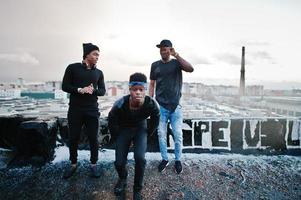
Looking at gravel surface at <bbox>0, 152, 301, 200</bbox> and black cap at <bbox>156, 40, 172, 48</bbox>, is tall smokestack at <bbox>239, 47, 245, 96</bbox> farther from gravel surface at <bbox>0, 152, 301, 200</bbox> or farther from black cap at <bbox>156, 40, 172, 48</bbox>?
black cap at <bbox>156, 40, 172, 48</bbox>

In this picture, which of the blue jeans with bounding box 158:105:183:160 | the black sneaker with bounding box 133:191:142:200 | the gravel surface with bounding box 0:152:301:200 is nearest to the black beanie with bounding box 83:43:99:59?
the blue jeans with bounding box 158:105:183:160

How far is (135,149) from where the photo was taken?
3.35m

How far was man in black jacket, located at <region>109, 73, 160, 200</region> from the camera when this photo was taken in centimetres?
324

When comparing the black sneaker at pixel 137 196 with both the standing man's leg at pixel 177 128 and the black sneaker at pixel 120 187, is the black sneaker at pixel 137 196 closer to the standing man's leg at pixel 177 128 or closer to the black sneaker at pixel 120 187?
the black sneaker at pixel 120 187

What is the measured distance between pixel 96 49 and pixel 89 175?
86.6 inches

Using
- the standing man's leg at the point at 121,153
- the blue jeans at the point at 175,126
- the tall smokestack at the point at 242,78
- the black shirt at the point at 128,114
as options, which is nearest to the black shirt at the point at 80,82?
the black shirt at the point at 128,114

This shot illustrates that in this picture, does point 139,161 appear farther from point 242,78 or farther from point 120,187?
point 242,78

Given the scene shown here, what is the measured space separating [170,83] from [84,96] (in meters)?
1.54

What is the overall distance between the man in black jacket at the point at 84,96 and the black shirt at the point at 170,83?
3.55ft

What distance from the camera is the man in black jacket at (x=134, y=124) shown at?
3240mm

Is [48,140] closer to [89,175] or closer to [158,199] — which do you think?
[89,175]

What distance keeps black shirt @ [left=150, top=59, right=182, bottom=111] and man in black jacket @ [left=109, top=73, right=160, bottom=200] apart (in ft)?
2.58

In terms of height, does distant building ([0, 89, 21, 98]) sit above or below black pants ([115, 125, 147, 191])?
above

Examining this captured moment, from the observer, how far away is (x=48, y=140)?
4.69 m
